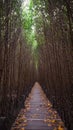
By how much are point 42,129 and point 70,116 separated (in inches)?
55.0

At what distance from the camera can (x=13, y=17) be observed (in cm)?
805

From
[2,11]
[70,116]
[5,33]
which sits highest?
[2,11]

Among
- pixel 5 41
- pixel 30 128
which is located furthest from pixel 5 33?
pixel 30 128

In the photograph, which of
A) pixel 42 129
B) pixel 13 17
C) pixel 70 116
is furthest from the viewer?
pixel 13 17

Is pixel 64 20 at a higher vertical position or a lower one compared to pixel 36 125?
higher

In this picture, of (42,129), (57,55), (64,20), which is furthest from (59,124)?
(64,20)

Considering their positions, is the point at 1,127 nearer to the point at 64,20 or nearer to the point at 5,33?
the point at 5,33

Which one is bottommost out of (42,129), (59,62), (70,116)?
(42,129)

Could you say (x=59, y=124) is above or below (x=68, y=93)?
below

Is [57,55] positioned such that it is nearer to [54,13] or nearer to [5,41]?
[54,13]

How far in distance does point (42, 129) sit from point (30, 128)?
372 millimetres

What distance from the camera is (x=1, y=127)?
5750 mm

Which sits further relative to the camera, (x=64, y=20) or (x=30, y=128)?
(x=30, y=128)

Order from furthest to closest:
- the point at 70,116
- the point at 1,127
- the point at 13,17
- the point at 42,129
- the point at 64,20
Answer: the point at 13,17
the point at 42,129
the point at 64,20
the point at 70,116
the point at 1,127
